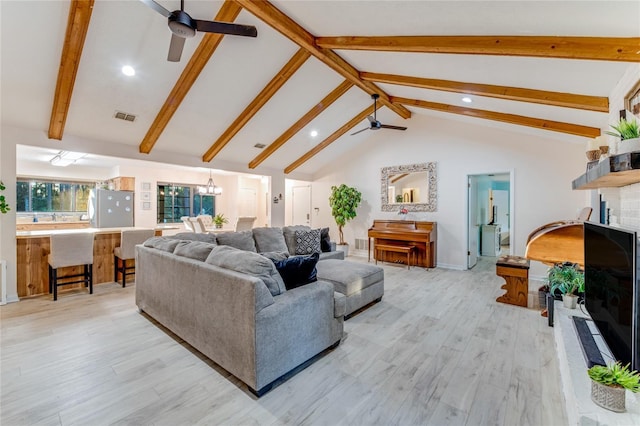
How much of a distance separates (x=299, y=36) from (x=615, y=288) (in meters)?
3.80

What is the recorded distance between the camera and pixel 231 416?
1.78 m

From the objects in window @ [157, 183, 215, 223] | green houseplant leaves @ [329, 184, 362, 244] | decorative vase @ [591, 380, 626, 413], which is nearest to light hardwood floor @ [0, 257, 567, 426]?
decorative vase @ [591, 380, 626, 413]

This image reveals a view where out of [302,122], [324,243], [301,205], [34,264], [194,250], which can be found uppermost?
[302,122]

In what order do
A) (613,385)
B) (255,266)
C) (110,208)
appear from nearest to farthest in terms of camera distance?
(613,385) → (255,266) → (110,208)

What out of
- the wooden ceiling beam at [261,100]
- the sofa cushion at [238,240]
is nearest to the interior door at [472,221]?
the wooden ceiling beam at [261,100]

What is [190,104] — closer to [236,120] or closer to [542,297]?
[236,120]

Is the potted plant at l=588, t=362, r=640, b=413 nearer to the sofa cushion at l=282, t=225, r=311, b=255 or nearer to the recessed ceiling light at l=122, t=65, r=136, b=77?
the sofa cushion at l=282, t=225, r=311, b=255

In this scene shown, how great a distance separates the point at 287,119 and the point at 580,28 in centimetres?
462

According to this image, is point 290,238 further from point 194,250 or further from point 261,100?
point 261,100

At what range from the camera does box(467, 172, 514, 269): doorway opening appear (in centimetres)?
600

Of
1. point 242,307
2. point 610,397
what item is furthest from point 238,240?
point 610,397

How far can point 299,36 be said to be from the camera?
347 cm

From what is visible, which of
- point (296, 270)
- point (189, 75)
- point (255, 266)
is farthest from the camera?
point (189, 75)

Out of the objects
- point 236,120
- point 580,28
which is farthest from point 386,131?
point 580,28
